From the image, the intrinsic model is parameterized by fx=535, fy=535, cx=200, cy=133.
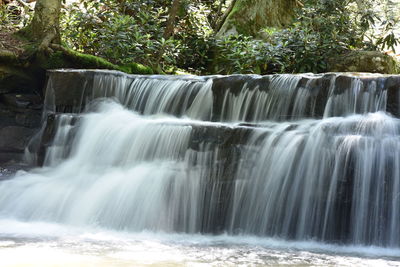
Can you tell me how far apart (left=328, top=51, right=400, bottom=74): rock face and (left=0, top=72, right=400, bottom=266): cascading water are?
3009mm

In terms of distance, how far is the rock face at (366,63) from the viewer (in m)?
9.22

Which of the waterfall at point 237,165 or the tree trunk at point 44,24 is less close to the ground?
the tree trunk at point 44,24

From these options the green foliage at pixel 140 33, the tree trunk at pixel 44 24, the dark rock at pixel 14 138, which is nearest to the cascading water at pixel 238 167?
the dark rock at pixel 14 138

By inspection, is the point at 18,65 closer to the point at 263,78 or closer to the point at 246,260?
the point at 263,78

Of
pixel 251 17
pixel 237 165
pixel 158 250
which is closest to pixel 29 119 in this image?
pixel 237 165

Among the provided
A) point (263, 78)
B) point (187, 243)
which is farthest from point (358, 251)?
point (263, 78)

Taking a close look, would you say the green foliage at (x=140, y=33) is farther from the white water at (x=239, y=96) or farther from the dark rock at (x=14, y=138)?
the dark rock at (x=14, y=138)

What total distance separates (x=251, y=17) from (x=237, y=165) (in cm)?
693

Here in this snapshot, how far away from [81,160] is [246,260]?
11.4ft

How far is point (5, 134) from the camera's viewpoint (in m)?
8.29

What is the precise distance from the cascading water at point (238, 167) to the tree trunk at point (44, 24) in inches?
80.6

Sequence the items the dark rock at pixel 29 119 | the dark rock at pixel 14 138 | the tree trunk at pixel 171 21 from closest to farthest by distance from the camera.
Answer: the dark rock at pixel 14 138
the dark rock at pixel 29 119
the tree trunk at pixel 171 21

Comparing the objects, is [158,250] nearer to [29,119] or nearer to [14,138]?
[14,138]

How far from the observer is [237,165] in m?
5.79
